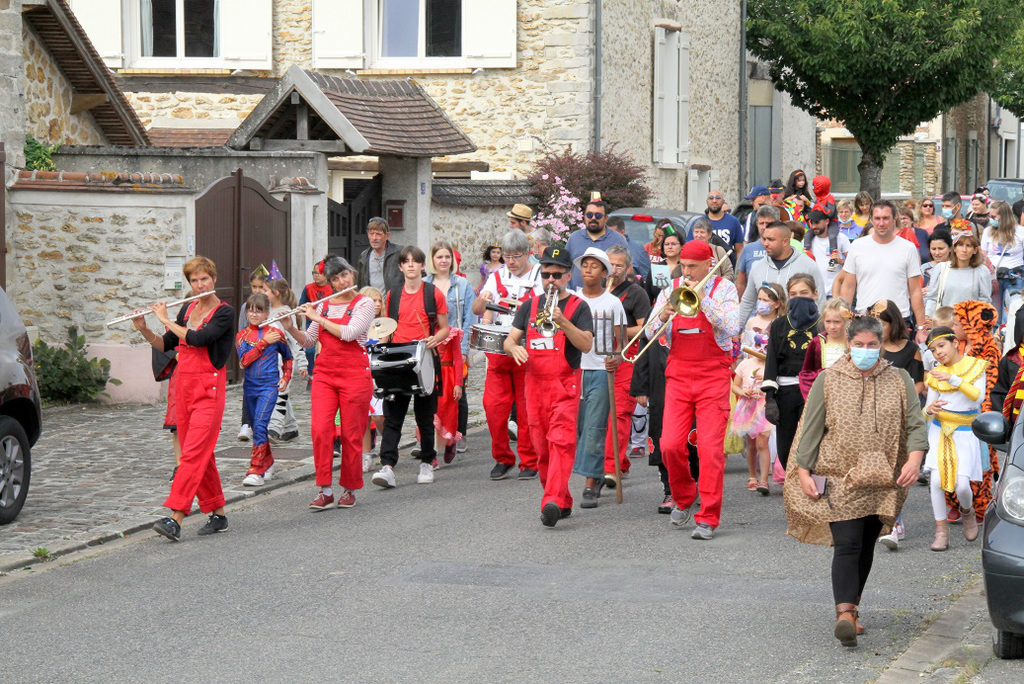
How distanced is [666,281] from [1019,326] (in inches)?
205

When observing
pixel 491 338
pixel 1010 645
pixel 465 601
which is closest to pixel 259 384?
pixel 491 338

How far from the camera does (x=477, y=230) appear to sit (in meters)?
21.9

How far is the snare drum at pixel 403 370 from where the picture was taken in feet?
37.7

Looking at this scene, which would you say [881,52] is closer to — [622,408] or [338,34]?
[338,34]

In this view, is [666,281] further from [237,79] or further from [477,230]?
[237,79]

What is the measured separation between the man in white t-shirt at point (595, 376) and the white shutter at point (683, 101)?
18.9m

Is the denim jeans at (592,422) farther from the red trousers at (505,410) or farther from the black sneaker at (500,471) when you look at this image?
the black sneaker at (500,471)

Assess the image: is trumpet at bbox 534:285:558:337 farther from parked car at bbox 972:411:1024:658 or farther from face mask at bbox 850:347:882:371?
parked car at bbox 972:411:1024:658

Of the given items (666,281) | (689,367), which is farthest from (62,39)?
(689,367)

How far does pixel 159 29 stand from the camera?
25594 millimetres

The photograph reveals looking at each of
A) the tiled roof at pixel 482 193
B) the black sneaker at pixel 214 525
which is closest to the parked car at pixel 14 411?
the black sneaker at pixel 214 525

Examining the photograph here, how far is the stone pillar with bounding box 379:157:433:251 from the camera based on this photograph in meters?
20.1

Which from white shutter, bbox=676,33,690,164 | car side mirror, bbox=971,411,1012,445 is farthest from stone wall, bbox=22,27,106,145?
car side mirror, bbox=971,411,1012,445

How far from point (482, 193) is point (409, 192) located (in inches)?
80.4
